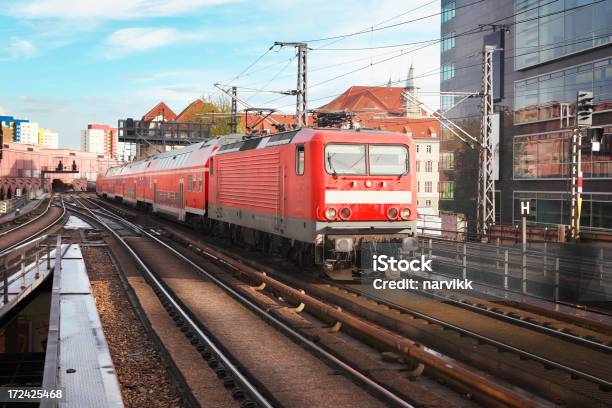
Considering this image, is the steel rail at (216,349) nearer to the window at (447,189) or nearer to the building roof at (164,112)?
the window at (447,189)

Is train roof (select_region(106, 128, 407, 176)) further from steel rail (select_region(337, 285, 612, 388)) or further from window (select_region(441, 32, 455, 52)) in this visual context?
window (select_region(441, 32, 455, 52))

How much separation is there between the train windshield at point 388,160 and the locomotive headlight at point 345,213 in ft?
3.59

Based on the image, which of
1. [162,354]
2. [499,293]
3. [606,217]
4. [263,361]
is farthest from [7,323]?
[606,217]

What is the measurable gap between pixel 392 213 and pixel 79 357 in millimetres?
8432

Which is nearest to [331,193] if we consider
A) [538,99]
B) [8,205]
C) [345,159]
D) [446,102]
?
[345,159]

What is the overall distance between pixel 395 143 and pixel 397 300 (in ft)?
13.2

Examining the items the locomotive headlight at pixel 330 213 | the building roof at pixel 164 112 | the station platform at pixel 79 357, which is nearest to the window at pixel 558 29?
the locomotive headlight at pixel 330 213

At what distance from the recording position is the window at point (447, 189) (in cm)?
5034

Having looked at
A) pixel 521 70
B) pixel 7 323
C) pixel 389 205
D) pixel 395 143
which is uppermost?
pixel 521 70

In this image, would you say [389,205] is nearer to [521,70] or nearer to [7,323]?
[7,323]

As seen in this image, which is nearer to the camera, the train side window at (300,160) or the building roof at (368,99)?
the train side window at (300,160)

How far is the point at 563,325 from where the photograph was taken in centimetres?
1082

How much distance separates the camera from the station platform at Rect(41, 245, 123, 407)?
21.6ft

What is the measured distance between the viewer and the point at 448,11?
50688 millimetres
